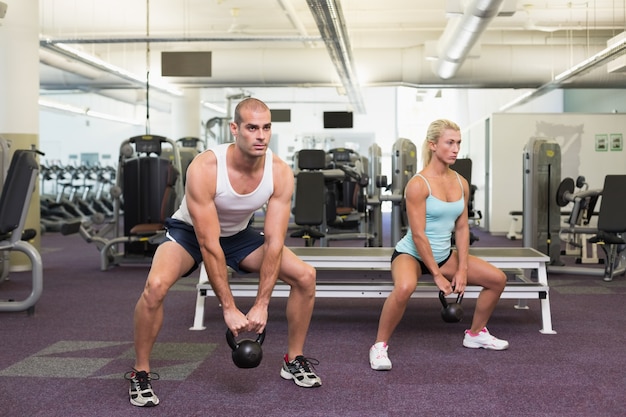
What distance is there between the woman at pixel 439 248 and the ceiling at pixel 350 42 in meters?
6.79

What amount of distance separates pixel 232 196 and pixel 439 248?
1.23 metres

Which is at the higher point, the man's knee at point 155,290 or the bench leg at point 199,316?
the man's knee at point 155,290

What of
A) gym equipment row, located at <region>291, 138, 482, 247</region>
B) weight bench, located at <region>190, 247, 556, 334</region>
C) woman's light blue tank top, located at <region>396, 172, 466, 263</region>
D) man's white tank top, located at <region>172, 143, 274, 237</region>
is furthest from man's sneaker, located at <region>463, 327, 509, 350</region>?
gym equipment row, located at <region>291, 138, 482, 247</region>

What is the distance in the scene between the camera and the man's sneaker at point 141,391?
271 centimetres

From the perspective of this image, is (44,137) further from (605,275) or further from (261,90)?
(605,275)

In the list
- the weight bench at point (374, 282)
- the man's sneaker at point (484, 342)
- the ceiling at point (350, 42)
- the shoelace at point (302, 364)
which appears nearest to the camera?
the shoelace at point (302, 364)

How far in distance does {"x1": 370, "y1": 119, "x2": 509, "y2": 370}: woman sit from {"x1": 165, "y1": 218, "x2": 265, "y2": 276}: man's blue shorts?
77cm

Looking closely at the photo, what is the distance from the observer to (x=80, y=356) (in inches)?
139

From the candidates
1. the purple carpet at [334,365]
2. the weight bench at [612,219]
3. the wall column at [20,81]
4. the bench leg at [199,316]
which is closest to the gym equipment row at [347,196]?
the weight bench at [612,219]

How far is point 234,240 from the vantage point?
9.77 ft

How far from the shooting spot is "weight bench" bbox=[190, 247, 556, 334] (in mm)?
3963

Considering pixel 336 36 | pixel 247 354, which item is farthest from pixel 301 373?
pixel 336 36

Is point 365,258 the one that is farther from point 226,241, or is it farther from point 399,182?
point 399,182

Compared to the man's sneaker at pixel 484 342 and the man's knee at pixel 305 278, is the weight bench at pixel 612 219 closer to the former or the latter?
the man's sneaker at pixel 484 342
